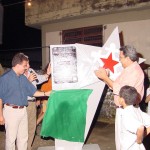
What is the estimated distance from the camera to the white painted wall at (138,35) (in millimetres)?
8633

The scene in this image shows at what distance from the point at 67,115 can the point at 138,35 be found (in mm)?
5265

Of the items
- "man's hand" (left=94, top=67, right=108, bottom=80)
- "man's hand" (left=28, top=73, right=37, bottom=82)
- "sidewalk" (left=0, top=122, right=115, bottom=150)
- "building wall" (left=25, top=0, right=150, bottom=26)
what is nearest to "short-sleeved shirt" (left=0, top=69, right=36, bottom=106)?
"man's hand" (left=28, top=73, right=37, bottom=82)

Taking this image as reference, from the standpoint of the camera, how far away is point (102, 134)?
256 inches

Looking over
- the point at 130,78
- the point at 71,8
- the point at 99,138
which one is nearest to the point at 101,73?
the point at 130,78

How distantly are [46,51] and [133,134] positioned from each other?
8239 millimetres

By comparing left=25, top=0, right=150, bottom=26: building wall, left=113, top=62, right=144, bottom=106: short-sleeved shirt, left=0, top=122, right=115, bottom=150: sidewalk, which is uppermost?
left=25, top=0, right=150, bottom=26: building wall

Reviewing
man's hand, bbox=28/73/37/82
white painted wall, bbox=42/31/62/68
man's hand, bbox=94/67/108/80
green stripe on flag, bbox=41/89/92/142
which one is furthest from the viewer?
white painted wall, bbox=42/31/62/68

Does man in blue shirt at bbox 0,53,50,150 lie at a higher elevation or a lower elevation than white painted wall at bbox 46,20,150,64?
lower

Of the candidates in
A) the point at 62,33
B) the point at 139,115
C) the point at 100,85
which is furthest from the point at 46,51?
the point at 139,115

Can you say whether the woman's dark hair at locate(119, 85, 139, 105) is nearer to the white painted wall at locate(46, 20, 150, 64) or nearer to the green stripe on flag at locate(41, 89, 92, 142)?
the green stripe on flag at locate(41, 89, 92, 142)

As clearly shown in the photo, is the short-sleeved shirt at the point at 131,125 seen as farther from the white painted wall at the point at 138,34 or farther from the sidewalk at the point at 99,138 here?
the white painted wall at the point at 138,34

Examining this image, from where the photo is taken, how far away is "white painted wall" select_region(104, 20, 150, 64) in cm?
863

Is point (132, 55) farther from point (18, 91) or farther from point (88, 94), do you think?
point (18, 91)

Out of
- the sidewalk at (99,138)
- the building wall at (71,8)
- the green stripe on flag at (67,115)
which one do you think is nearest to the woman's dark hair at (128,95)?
the green stripe on flag at (67,115)
